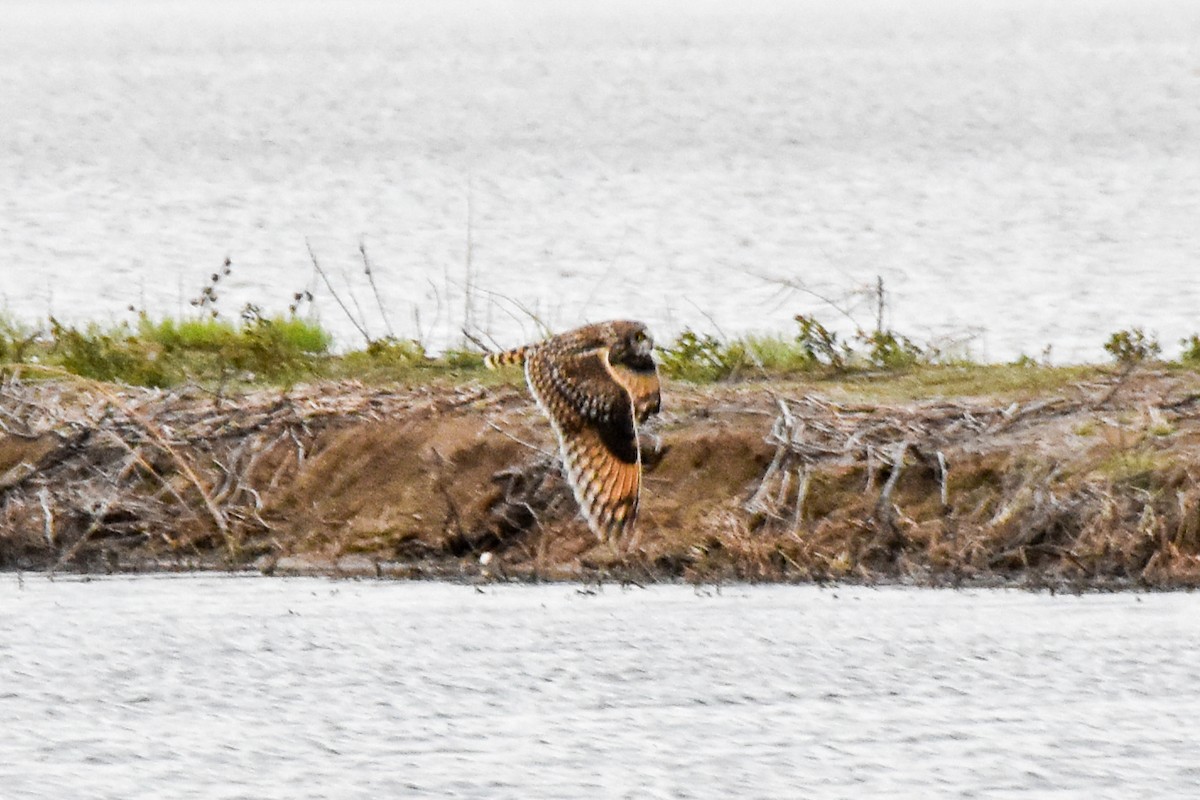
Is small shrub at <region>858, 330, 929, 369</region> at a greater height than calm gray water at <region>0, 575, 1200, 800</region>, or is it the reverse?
small shrub at <region>858, 330, 929, 369</region>

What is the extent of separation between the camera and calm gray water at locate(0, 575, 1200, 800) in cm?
733

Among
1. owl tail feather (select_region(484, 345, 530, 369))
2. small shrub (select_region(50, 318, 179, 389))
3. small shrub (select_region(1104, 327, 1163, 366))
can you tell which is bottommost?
owl tail feather (select_region(484, 345, 530, 369))

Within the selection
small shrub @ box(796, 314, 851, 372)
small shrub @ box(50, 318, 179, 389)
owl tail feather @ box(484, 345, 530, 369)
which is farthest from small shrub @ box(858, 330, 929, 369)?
small shrub @ box(50, 318, 179, 389)

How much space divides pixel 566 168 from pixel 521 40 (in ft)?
72.0

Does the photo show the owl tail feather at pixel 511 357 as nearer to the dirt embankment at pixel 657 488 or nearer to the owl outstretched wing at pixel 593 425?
the owl outstretched wing at pixel 593 425

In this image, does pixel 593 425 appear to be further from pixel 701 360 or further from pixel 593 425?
pixel 701 360

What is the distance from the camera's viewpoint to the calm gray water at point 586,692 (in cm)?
733

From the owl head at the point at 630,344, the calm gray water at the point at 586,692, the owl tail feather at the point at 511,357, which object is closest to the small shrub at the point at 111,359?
the calm gray water at the point at 586,692

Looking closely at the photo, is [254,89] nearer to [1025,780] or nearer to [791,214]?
[791,214]

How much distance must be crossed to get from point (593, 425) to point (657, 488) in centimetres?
136

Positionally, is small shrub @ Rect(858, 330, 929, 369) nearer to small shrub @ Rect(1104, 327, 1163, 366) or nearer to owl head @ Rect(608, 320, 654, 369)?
small shrub @ Rect(1104, 327, 1163, 366)

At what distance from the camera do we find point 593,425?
9.82 meters

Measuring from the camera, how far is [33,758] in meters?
7.57

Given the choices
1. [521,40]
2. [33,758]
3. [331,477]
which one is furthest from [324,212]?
[521,40]
